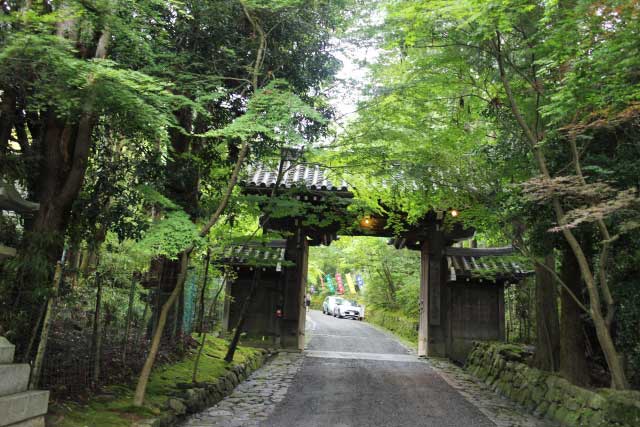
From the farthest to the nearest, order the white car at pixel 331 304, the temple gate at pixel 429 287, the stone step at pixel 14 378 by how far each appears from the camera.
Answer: the white car at pixel 331 304, the temple gate at pixel 429 287, the stone step at pixel 14 378

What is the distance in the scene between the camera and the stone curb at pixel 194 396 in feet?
20.3

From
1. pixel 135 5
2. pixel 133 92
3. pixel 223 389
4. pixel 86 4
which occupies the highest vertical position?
pixel 135 5

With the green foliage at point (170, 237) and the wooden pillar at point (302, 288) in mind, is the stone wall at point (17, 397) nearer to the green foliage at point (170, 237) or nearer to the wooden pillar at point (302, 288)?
the green foliage at point (170, 237)

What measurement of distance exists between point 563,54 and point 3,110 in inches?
273

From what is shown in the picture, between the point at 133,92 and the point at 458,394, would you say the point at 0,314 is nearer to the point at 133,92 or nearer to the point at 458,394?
the point at 133,92

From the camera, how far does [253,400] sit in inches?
327

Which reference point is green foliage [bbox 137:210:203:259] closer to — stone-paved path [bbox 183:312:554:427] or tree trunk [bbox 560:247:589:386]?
stone-paved path [bbox 183:312:554:427]

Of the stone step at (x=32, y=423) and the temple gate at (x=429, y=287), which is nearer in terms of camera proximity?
the stone step at (x=32, y=423)

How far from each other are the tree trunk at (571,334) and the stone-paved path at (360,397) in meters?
1.10

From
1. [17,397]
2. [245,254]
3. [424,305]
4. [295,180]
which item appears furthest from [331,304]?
[17,397]

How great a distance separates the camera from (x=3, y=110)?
5719 millimetres

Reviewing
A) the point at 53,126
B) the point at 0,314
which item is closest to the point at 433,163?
the point at 53,126

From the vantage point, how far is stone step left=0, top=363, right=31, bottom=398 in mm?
4387

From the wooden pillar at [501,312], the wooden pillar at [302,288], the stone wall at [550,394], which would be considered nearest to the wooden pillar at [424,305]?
the stone wall at [550,394]
